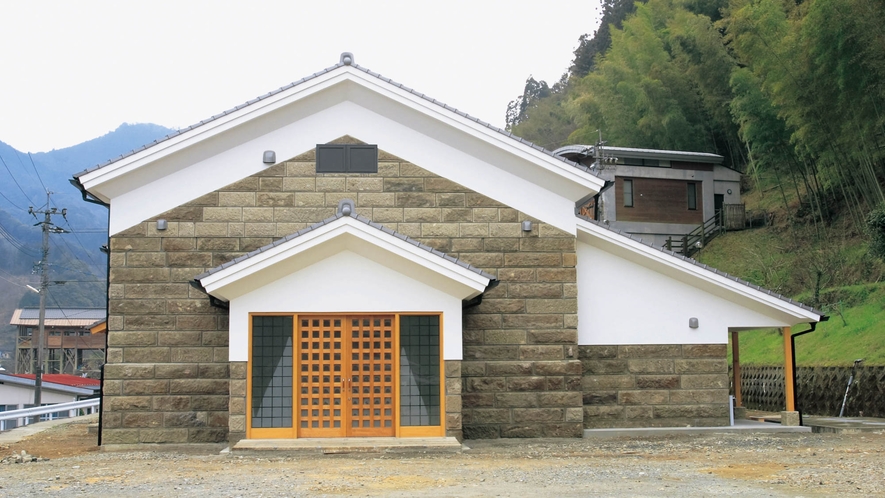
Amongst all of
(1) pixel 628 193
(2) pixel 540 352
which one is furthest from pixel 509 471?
(1) pixel 628 193

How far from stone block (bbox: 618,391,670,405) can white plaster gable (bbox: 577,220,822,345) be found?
85 cm

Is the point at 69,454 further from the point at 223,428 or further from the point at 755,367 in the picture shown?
the point at 755,367

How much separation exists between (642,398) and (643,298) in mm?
1680

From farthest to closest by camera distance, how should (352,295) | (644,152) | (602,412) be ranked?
1. (644,152)
2. (602,412)
3. (352,295)

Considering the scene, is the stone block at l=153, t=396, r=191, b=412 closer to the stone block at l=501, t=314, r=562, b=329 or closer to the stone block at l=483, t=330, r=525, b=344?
the stone block at l=483, t=330, r=525, b=344

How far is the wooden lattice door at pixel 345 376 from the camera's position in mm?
13688

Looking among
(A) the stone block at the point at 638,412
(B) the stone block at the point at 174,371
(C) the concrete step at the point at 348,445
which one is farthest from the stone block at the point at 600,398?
(B) the stone block at the point at 174,371

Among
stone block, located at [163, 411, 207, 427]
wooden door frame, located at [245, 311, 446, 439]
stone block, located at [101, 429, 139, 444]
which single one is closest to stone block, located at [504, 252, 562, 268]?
wooden door frame, located at [245, 311, 446, 439]

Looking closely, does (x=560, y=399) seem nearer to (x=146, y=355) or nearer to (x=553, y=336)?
(x=553, y=336)

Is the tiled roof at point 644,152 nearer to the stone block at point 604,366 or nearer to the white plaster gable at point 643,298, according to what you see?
the white plaster gable at point 643,298

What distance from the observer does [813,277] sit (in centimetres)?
2994

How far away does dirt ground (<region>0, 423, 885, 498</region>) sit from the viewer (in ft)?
30.7

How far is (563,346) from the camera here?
15.3 metres

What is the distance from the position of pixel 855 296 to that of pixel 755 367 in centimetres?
354
